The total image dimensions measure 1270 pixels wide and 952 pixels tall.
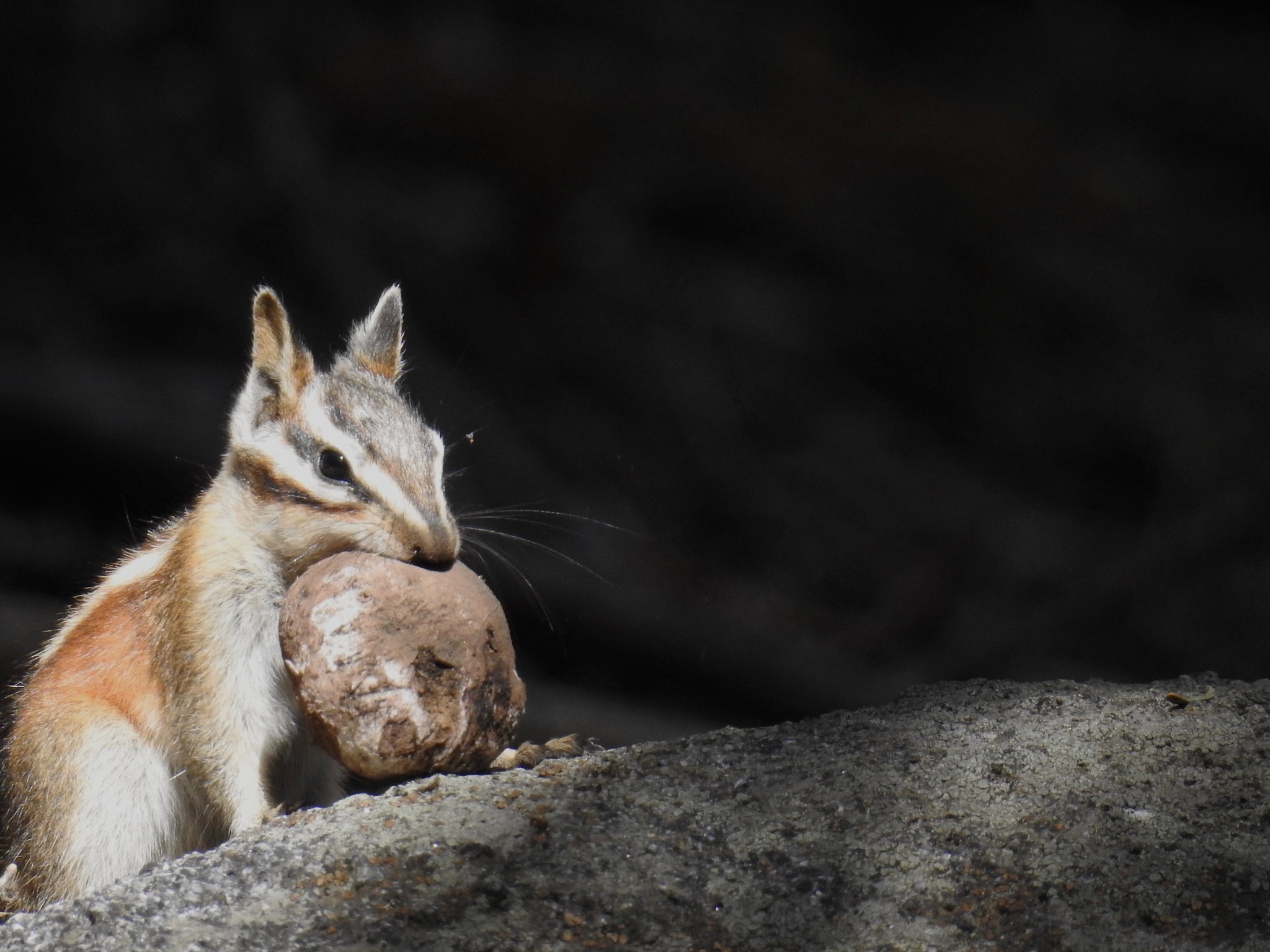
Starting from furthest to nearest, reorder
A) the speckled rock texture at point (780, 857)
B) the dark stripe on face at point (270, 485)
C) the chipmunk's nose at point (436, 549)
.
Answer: the dark stripe on face at point (270, 485) → the chipmunk's nose at point (436, 549) → the speckled rock texture at point (780, 857)

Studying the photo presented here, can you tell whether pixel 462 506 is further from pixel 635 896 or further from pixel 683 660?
pixel 635 896

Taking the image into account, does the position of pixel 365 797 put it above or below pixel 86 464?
below

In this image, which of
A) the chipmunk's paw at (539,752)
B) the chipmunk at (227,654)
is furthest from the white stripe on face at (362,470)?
the chipmunk's paw at (539,752)

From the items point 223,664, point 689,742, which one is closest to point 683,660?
point 689,742

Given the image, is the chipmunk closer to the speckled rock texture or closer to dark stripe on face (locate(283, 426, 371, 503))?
dark stripe on face (locate(283, 426, 371, 503))

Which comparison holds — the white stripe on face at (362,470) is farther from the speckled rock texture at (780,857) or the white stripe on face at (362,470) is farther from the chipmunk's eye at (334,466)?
the speckled rock texture at (780,857)
